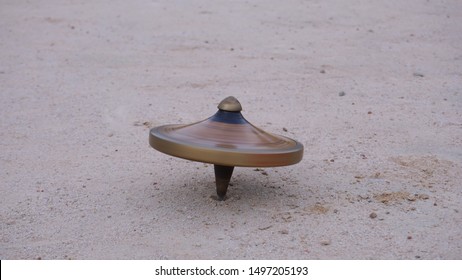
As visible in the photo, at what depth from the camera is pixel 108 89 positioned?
7090 millimetres

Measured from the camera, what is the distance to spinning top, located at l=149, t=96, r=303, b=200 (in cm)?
370

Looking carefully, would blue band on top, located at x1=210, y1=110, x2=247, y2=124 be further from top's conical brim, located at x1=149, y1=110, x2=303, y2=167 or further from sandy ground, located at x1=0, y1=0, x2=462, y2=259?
sandy ground, located at x1=0, y1=0, x2=462, y2=259

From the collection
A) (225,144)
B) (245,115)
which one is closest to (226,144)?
(225,144)

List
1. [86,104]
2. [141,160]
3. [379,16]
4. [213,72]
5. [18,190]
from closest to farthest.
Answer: [18,190] → [141,160] → [86,104] → [213,72] → [379,16]

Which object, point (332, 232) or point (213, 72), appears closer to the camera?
point (332, 232)

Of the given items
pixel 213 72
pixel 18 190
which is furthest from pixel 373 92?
pixel 18 190

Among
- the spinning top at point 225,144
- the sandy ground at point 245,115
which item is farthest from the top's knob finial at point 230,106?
the sandy ground at point 245,115

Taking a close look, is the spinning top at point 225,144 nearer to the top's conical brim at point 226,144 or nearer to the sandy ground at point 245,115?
the top's conical brim at point 226,144

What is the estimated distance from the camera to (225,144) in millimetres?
3881

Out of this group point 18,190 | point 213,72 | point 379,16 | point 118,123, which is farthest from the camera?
point 379,16

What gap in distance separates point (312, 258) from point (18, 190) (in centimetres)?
217

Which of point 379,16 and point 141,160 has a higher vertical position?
point 379,16

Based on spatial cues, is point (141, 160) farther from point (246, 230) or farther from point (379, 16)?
point (379, 16)

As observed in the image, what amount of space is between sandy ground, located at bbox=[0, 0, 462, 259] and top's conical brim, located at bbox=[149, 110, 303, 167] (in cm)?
43
